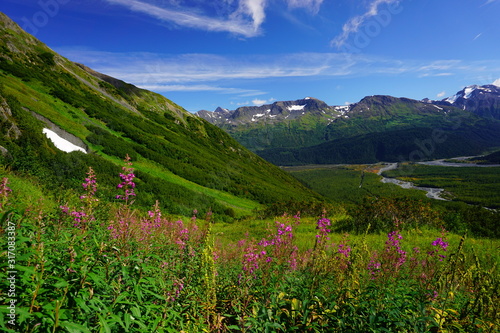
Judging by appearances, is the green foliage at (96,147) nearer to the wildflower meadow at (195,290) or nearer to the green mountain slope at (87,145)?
the green mountain slope at (87,145)

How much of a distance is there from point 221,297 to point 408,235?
39.2 feet

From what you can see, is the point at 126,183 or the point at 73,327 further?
the point at 126,183

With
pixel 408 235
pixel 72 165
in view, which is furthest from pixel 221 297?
pixel 72 165

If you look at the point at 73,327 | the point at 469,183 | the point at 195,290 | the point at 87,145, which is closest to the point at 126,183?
the point at 195,290

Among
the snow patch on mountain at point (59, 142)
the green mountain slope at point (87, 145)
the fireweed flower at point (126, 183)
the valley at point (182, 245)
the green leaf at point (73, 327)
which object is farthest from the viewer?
the snow patch on mountain at point (59, 142)

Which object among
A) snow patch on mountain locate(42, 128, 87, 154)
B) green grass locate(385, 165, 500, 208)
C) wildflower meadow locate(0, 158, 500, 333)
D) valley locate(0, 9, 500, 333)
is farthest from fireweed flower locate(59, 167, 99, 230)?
green grass locate(385, 165, 500, 208)

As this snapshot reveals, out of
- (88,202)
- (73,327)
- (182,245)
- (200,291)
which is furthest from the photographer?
(182,245)

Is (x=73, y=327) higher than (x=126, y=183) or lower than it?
lower

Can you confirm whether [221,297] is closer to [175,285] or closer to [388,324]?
[175,285]

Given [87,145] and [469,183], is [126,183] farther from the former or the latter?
[469,183]

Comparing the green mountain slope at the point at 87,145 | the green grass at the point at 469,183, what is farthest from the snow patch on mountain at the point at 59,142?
the green grass at the point at 469,183

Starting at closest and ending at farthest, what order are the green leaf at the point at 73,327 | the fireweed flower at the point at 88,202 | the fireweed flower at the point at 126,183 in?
1. the green leaf at the point at 73,327
2. the fireweed flower at the point at 88,202
3. the fireweed flower at the point at 126,183

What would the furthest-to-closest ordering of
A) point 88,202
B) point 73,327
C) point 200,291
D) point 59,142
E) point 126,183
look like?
1. point 59,142
2. point 126,183
3. point 88,202
4. point 200,291
5. point 73,327

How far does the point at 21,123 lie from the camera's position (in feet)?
71.0
